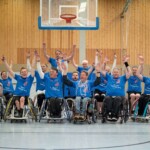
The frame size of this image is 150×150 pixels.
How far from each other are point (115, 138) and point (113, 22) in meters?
9.80

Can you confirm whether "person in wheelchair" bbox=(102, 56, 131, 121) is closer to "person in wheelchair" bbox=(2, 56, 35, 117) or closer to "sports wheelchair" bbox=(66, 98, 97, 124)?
"sports wheelchair" bbox=(66, 98, 97, 124)

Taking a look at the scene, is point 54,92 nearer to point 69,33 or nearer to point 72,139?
point 72,139

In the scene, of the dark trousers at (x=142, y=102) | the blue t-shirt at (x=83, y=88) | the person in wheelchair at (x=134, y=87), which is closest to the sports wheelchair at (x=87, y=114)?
the blue t-shirt at (x=83, y=88)

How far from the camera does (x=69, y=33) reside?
551 inches

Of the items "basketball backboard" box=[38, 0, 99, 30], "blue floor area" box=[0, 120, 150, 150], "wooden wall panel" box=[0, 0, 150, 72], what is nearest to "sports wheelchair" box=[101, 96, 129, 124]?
"blue floor area" box=[0, 120, 150, 150]

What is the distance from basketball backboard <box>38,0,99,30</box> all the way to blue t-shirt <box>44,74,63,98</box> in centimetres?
177

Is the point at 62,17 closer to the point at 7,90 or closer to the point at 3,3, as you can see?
the point at 7,90

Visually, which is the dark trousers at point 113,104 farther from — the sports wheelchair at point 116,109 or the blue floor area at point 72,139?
the blue floor area at point 72,139

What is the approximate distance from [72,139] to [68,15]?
15.0 ft

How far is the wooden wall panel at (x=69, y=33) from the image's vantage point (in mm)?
13977

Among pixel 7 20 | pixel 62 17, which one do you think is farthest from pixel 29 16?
pixel 62 17

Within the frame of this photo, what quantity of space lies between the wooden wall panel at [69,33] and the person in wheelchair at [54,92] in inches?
274

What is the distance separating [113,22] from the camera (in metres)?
14.1

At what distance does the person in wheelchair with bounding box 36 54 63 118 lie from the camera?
6.80 meters
